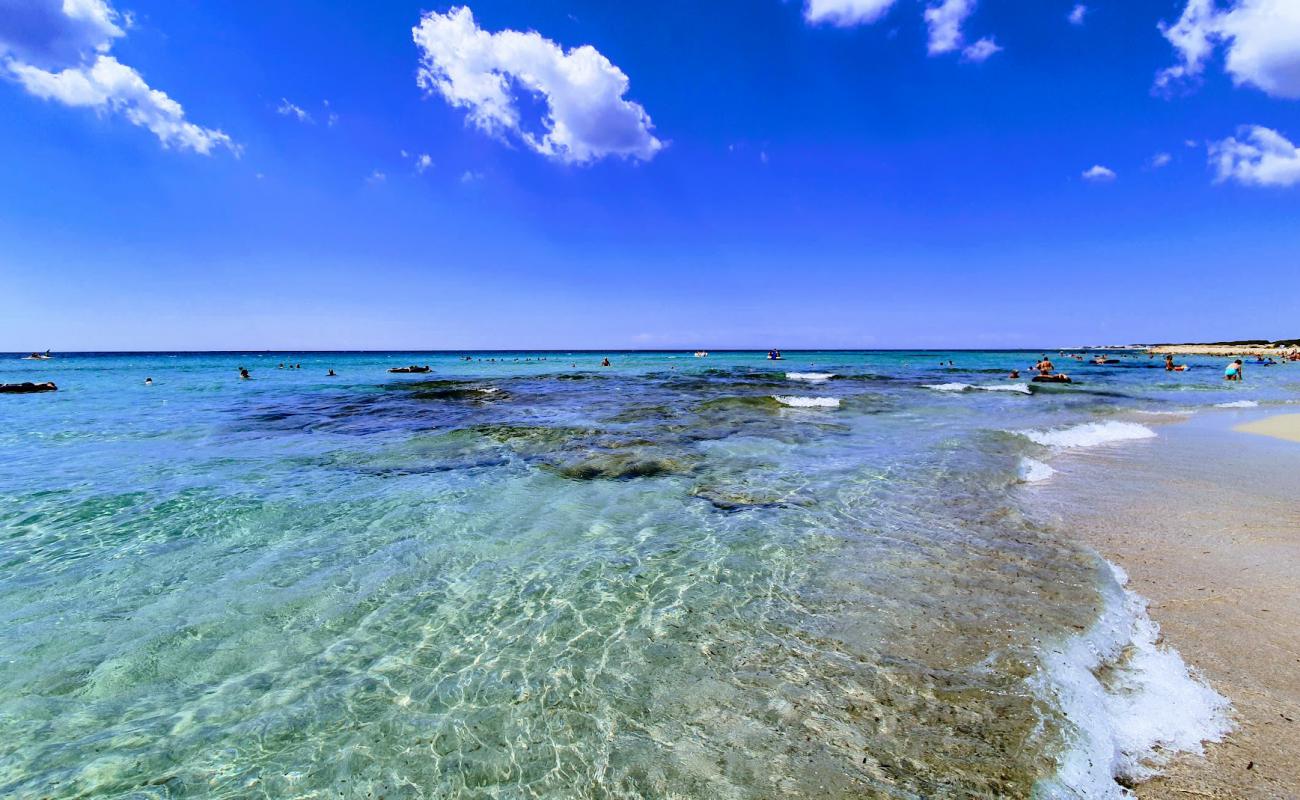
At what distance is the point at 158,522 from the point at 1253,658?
13179 mm

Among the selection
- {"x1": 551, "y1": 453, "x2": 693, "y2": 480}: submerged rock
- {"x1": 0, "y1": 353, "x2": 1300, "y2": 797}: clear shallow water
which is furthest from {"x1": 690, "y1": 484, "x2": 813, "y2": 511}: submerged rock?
{"x1": 551, "y1": 453, "x2": 693, "y2": 480}: submerged rock

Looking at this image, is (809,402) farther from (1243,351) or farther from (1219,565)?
(1243,351)

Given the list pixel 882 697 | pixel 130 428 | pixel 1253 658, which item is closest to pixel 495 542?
pixel 882 697

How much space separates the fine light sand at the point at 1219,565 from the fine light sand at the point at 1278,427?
11.7 ft

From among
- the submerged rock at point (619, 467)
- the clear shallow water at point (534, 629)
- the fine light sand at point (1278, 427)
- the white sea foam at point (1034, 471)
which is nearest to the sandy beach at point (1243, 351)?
the fine light sand at point (1278, 427)

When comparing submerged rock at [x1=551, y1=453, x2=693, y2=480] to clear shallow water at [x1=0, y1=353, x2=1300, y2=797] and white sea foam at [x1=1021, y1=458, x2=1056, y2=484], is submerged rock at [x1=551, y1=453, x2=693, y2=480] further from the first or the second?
white sea foam at [x1=1021, y1=458, x2=1056, y2=484]

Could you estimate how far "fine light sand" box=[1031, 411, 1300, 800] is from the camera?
331 cm

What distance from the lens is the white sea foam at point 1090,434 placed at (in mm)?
15195

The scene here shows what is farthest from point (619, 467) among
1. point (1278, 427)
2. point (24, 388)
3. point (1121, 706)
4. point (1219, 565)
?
point (24, 388)

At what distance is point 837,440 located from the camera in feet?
50.8

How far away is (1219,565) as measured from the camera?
6.24m

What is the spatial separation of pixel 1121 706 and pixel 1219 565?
4.12m

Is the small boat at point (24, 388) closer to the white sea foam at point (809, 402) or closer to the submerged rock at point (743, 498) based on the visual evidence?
the submerged rock at point (743, 498)

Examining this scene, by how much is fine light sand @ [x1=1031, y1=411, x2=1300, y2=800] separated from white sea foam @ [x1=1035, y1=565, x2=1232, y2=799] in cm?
11
